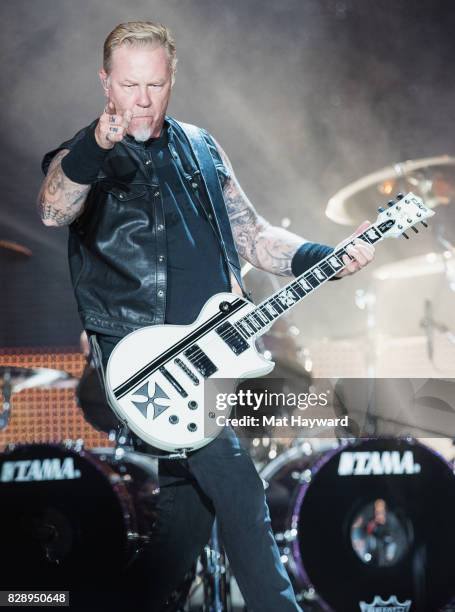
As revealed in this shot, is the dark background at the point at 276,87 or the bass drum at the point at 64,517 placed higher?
the dark background at the point at 276,87

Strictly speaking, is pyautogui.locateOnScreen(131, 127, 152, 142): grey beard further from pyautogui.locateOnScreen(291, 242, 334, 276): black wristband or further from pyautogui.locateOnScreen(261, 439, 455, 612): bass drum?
pyautogui.locateOnScreen(261, 439, 455, 612): bass drum

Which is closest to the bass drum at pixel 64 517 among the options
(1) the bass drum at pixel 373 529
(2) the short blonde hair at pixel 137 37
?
(1) the bass drum at pixel 373 529

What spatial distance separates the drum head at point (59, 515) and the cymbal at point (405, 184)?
1853 mm

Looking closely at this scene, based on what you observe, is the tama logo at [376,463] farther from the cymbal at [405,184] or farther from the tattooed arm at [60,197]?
the tattooed arm at [60,197]

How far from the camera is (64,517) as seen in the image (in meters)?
2.98

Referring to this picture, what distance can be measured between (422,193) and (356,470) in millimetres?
1535

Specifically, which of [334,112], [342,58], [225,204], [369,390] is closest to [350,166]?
[334,112]

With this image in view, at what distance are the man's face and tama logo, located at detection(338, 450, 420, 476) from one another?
1.51m

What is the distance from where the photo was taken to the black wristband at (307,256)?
2.22 m

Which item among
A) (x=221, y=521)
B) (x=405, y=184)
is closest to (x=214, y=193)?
(x=221, y=521)

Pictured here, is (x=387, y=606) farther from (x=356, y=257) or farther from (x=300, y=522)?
(x=356, y=257)

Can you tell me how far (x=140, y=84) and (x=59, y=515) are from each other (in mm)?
1826

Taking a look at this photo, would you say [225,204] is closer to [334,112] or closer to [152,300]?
[152,300]

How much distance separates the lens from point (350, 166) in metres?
4.32
